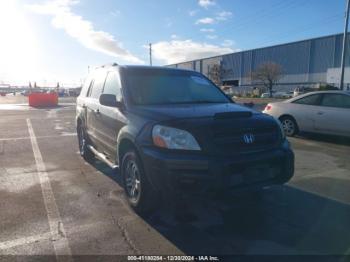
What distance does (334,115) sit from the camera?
852 cm

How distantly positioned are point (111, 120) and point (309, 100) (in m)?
6.66

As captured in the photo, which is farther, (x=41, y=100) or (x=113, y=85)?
(x=41, y=100)

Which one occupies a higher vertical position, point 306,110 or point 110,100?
point 110,100

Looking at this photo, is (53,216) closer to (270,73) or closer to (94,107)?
(94,107)

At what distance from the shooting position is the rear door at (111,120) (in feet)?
14.9

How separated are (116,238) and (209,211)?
1.27 meters

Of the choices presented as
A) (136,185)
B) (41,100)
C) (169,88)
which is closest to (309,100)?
(169,88)

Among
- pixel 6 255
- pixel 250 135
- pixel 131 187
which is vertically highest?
pixel 250 135

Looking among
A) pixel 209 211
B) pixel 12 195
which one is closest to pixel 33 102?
pixel 12 195

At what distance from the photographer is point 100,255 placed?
3.10 meters

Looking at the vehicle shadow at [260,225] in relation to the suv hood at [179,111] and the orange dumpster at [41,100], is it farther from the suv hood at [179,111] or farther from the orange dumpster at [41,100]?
the orange dumpster at [41,100]

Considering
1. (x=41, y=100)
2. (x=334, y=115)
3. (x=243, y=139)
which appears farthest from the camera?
(x=41, y=100)

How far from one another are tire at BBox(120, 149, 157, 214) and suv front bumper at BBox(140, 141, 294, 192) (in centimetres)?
23

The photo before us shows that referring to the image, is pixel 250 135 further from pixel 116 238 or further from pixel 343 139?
pixel 343 139
